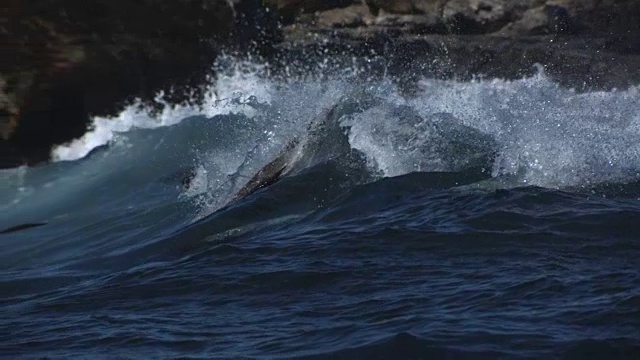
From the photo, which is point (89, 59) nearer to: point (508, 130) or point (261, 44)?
point (261, 44)

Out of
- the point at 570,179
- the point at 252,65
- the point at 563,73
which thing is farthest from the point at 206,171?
the point at 563,73

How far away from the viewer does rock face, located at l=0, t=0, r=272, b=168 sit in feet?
43.4

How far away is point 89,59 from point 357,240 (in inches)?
303

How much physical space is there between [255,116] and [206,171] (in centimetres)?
200

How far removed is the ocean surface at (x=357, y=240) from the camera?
545 cm

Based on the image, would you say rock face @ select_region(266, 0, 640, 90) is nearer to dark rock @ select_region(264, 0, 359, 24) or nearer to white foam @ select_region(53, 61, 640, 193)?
dark rock @ select_region(264, 0, 359, 24)

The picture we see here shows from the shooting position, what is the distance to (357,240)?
278 inches

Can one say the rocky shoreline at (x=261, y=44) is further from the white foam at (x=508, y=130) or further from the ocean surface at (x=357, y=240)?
the ocean surface at (x=357, y=240)

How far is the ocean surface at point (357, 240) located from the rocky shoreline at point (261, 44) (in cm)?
170

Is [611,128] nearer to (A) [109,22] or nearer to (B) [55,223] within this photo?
(B) [55,223]

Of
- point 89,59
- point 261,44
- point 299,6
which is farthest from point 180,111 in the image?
point 299,6

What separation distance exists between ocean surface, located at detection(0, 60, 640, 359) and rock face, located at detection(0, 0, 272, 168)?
1.42 metres

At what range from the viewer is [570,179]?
7.87 m

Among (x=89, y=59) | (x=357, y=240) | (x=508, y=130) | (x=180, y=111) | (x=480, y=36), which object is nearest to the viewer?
(x=357, y=240)
